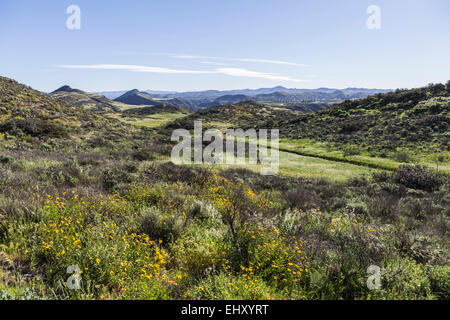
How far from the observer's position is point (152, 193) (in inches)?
341

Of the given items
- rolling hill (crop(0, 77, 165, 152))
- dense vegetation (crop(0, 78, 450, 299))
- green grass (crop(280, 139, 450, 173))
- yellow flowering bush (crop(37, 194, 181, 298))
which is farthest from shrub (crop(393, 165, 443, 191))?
rolling hill (crop(0, 77, 165, 152))

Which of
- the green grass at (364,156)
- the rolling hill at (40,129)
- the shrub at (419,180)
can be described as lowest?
the shrub at (419,180)

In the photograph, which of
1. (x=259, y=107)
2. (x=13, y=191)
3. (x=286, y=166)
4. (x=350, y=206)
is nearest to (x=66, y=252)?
(x=13, y=191)

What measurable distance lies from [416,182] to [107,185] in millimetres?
19042

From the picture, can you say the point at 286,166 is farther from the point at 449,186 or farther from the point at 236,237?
the point at 236,237

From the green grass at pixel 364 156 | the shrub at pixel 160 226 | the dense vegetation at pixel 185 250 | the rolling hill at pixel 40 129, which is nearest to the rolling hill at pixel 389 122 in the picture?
the green grass at pixel 364 156

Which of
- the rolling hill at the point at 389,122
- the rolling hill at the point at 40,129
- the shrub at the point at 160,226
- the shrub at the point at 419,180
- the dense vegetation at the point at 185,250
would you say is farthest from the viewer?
the rolling hill at the point at 389,122

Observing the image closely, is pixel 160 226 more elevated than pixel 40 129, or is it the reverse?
pixel 40 129

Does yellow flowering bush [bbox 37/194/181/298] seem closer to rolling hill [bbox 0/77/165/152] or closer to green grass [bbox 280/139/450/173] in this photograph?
rolling hill [bbox 0/77/165/152]

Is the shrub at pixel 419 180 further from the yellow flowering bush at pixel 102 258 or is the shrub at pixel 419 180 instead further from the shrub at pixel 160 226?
the yellow flowering bush at pixel 102 258

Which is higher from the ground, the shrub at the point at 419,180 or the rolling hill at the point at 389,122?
the rolling hill at the point at 389,122

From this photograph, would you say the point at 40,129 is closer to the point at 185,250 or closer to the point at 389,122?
the point at 185,250

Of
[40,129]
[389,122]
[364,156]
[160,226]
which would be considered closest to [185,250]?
[160,226]

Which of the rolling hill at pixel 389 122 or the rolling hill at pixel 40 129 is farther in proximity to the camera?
the rolling hill at pixel 389 122
